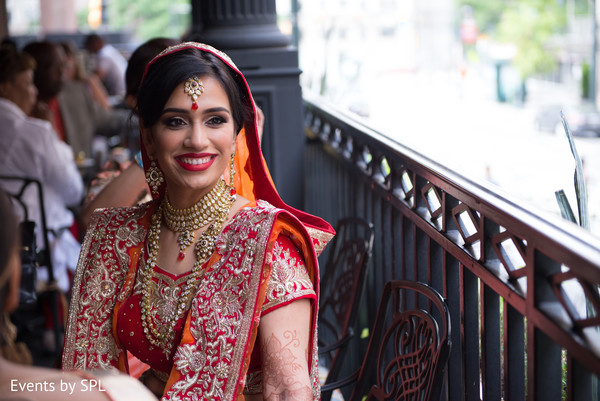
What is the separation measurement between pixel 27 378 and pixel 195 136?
94 cm

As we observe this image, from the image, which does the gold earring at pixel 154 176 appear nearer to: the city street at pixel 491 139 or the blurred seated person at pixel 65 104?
the city street at pixel 491 139

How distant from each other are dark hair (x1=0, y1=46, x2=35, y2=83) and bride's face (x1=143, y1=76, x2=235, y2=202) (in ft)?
9.79

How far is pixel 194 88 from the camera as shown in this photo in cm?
191

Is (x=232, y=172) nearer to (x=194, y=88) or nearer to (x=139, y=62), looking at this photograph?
(x=194, y=88)

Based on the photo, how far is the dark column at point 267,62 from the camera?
423 centimetres

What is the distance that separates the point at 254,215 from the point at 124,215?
44 centimetres

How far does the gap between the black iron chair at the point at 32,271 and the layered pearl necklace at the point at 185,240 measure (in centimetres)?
84

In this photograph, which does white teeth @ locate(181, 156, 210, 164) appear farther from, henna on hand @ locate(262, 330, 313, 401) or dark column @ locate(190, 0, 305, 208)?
dark column @ locate(190, 0, 305, 208)

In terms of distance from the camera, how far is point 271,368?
5.90 feet

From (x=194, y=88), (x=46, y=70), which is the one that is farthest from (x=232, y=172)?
(x=46, y=70)

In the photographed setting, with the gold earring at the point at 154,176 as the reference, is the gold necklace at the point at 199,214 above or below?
below

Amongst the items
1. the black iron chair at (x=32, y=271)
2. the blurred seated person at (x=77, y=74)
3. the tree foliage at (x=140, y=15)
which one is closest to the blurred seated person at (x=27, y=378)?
the black iron chair at (x=32, y=271)

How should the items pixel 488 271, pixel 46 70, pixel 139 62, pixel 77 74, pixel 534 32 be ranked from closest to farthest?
pixel 488 271 → pixel 139 62 → pixel 46 70 → pixel 77 74 → pixel 534 32

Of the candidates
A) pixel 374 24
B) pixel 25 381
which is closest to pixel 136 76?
pixel 25 381
